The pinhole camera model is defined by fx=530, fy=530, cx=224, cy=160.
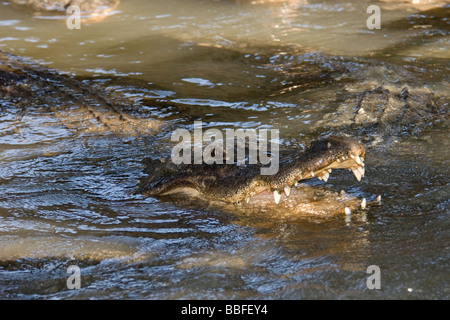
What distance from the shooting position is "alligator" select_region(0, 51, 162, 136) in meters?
5.66

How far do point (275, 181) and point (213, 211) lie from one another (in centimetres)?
69

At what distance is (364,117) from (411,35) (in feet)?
12.6

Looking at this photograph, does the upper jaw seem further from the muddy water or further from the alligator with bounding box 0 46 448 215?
the muddy water

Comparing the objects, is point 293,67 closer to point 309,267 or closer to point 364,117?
point 364,117

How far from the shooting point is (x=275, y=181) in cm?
325

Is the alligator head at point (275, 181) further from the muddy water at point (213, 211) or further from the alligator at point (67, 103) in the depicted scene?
the alligator at point (67, 103)

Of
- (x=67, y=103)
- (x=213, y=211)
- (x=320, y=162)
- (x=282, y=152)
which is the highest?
(x=320, y=162)

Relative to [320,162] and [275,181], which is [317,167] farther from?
[275,181]

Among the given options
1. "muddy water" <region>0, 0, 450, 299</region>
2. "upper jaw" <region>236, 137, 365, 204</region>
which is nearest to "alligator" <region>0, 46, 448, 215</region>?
"upper jaw" <region>236, 137, 365, 204</region>

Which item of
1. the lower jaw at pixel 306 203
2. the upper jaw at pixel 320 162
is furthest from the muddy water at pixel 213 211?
the upper jaw at pixel 320 162

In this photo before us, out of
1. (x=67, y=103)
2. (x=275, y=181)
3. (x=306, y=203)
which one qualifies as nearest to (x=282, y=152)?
(x=306, y=203)

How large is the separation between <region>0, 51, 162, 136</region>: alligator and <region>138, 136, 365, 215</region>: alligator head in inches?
60.9

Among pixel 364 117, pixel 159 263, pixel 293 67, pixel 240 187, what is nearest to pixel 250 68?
pixel 293 67

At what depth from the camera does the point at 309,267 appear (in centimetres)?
294
